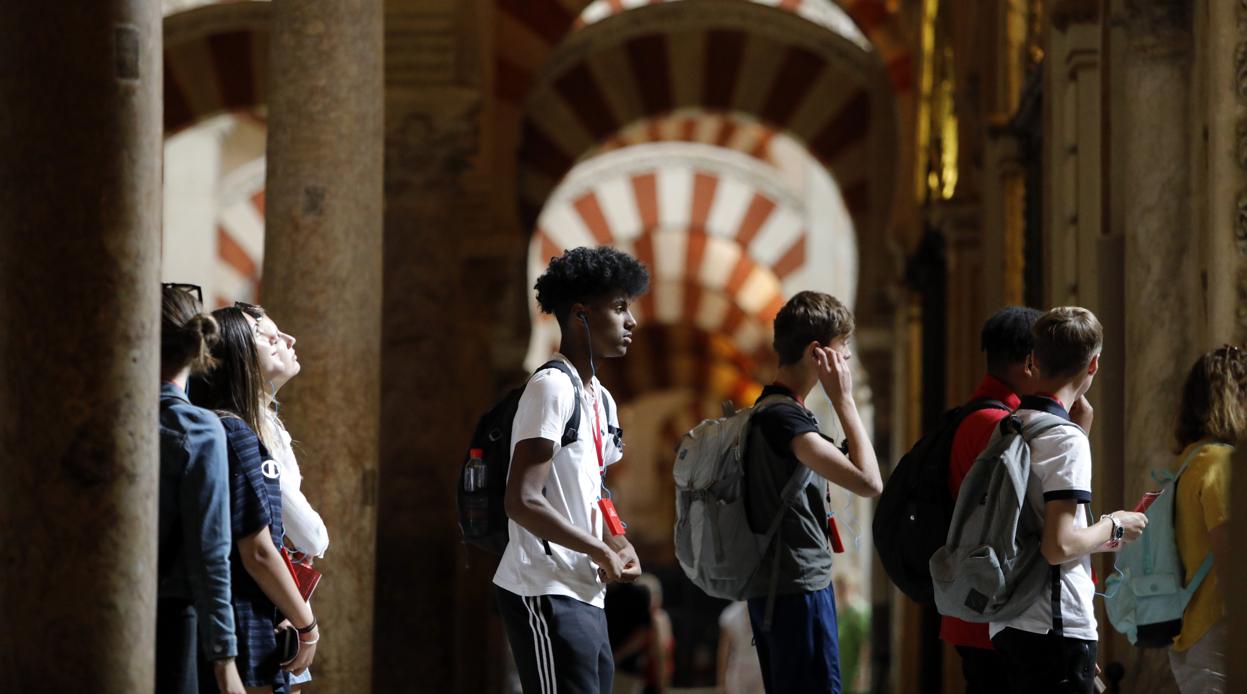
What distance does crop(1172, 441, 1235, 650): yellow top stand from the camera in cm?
360

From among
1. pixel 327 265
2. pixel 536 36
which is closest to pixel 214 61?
pixel 536 36

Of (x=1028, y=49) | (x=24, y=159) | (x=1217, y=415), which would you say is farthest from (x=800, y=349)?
(x=1028, y=49)

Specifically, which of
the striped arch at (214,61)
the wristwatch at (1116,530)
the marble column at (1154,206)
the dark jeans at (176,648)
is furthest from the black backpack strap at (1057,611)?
the striped arch at (214,61)

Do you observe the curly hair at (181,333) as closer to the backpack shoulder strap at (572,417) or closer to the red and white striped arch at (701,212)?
the backpack shoulder strap at (572,417)

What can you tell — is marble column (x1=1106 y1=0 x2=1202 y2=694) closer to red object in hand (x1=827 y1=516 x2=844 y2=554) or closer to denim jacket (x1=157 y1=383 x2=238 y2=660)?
red object in hand (x1=827 y1=516 x2=844 y2=554)

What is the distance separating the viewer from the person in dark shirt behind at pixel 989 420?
381 centimetres

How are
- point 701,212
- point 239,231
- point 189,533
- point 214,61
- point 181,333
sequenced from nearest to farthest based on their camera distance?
1. point 189,533
2. point 181,333
3. point 214,61
4. point 239,231
5. point 701,212

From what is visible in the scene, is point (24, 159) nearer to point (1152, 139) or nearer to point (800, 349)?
point (800, 349)

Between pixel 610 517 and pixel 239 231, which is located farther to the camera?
pixel 239 231

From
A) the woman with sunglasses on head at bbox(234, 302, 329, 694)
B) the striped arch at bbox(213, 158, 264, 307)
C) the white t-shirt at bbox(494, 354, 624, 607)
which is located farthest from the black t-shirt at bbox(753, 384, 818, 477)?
the striped arch at bbox(213, 158, 264, 307)

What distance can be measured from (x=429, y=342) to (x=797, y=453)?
198 inches

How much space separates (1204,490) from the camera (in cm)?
361

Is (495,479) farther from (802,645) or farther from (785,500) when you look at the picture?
(802,645)

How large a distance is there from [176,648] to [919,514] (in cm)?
140
